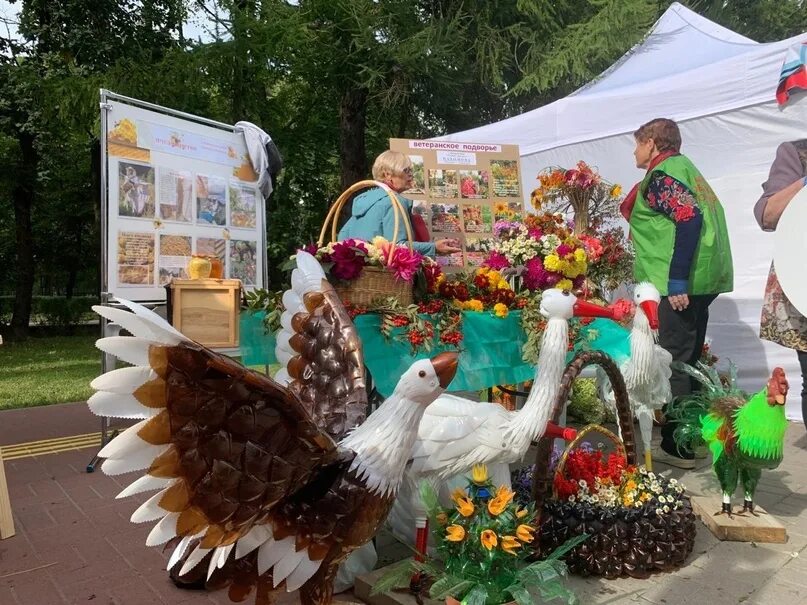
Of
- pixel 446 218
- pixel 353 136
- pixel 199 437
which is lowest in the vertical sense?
pixel 199 437

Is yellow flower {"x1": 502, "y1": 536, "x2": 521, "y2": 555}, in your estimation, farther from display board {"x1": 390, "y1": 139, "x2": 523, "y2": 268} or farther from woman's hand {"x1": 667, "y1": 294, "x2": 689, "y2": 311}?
woman's hand {"x1": 667, "y1": 294, "x2": 689, "y2": 311}

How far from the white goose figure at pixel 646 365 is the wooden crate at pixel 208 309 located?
2295mm

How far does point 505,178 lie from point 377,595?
2.85 metres

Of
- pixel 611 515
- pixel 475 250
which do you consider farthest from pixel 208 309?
pixel 611 515

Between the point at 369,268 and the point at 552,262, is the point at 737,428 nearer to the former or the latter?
the point at 552,262

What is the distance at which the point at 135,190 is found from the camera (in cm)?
362

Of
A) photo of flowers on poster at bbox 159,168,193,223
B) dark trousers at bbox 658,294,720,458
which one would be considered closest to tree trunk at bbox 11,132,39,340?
photo of flowers on poster at bbox 159,168,193,223

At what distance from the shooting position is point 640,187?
3.77 metres

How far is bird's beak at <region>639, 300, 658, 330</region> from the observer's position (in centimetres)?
311

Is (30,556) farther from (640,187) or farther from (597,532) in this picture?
(640,187)

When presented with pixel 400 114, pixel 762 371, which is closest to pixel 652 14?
pixel 400 114

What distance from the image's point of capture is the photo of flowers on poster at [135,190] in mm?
3549

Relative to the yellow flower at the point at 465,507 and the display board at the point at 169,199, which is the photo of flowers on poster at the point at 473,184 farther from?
the yellow flower at the point at 465,507

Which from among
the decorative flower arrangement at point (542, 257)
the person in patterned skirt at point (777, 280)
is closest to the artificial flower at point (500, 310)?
the decorative flower arrangement at point (542, 257)
